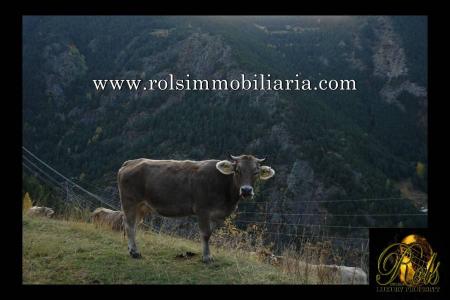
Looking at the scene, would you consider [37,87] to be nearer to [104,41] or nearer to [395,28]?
[104,41]

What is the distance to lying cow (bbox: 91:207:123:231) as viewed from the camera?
40.2 ft

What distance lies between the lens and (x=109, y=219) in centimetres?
1253

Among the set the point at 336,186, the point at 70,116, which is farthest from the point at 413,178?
the point at 70,116

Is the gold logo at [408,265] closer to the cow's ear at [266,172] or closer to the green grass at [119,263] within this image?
the green grass at [119,263]

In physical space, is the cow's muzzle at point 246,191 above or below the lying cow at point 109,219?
above

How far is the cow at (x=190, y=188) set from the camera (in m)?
9.34

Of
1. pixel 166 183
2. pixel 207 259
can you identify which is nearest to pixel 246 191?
pixel 207 259

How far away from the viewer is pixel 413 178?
Result: 100062mm

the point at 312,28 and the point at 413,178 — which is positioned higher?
the point at 312,28

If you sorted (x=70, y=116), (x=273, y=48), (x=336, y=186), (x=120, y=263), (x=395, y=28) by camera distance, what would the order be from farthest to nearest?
(x=395, y=28) → (x=273, y=48) → (x=70, y=116) → (x=336, y=186) → (x=120, y=263)

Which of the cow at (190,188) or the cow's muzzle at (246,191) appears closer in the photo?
the cow's muzzle at (246,191)

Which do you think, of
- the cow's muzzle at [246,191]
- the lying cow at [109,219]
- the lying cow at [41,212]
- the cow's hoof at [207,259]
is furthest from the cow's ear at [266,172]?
the lying cow at [41,212]

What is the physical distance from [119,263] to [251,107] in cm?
10044

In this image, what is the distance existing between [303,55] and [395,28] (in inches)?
1755
